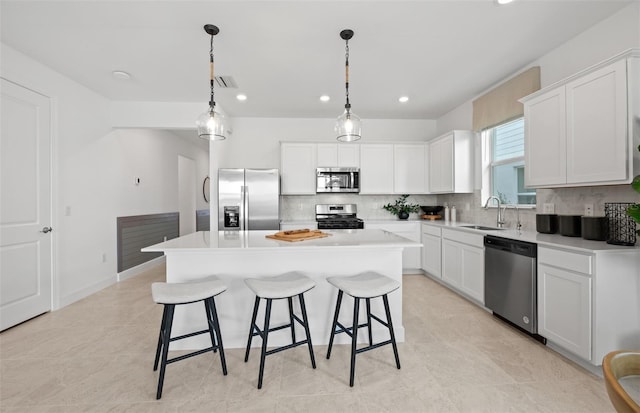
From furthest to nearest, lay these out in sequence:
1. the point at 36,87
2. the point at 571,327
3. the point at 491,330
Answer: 1. the point at 36,87
2. the point at 491,330
3. the point at 571,327

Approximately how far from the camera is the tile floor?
5.45 ft

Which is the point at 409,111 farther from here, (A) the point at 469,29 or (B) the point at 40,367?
(B) the point at 40,367

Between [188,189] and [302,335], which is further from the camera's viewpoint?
[188,189]

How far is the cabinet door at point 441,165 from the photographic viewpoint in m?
4.09

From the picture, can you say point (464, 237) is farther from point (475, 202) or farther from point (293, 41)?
point (293, 41)

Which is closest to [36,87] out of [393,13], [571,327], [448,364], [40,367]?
[40,367]

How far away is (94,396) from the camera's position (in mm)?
1748

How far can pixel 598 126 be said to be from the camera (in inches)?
80.6

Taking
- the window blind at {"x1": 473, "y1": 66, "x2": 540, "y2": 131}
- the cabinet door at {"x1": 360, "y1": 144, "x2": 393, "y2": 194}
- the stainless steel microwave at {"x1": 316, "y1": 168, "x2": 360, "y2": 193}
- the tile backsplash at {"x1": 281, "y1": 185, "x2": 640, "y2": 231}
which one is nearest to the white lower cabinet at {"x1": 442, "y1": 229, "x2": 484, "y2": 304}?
the tile backsplash at {"x1": 281, "y1": 185, "x2": 640, "y2": 231}

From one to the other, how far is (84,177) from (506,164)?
5.35 meters

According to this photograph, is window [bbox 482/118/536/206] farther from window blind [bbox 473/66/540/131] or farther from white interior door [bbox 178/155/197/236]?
white interior door [bbox 178/155/197/236]

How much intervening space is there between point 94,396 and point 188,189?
5.38 m

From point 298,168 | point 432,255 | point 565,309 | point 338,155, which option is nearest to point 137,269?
point 298,168

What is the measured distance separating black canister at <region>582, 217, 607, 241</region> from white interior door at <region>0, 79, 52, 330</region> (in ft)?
16.6
